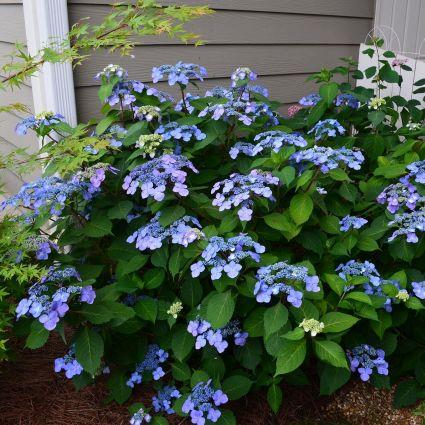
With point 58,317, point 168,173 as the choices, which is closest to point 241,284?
point 168,173

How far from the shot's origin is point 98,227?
2088 mm

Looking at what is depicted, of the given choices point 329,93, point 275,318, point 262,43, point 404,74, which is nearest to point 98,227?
point 275,318

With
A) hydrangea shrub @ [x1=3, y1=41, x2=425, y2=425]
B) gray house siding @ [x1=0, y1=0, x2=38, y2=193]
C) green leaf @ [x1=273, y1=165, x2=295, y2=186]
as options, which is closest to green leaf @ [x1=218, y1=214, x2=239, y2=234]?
hydrangea shrub @ [x1=3, y1=41, x2=425, y2=425]

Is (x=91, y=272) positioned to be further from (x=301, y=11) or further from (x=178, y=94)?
(x=301, y=11)

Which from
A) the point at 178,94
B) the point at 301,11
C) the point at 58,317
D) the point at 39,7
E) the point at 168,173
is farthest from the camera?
the point at 301,11

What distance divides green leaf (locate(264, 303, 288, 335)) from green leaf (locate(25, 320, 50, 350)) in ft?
2.44

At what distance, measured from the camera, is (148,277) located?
2045 millimetres

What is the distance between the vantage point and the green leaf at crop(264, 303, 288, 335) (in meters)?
1.68

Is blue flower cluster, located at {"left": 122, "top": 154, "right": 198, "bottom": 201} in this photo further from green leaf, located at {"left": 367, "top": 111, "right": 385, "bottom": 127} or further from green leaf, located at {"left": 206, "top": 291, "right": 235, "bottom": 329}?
green leaf, located at {"left": 367, "top": 111, "right": 385, "bottom": 127}

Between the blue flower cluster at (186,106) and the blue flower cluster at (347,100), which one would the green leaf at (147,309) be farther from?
the blue flower cluster at (347,100)

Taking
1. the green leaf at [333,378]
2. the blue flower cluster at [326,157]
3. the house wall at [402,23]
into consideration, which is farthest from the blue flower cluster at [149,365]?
the house wall at [402,23]

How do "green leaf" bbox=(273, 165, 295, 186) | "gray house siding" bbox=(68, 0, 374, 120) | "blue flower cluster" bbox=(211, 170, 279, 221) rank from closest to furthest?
"blue flower cluster" bbox=(211, 170, 279, 221)
"green leaf" bbox=(273, 165, 295, 186)
"gray house siding" bbox=(68, 0, 374, 120)

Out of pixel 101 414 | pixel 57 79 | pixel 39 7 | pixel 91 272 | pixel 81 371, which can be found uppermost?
pixel 39 7

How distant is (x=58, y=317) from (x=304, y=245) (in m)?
0.93
